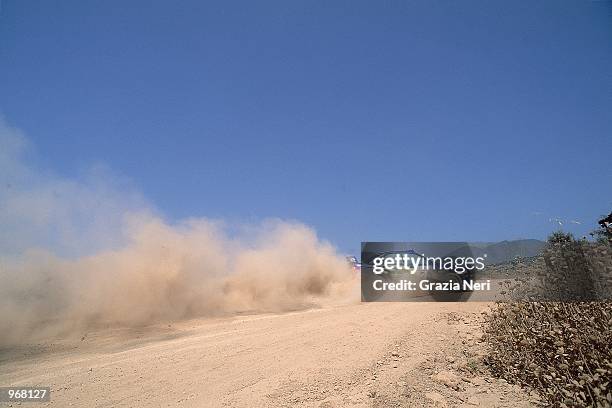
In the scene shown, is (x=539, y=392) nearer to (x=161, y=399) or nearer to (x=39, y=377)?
(x=161, y=399)

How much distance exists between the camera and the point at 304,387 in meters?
5.65

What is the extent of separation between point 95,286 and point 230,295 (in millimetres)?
6259

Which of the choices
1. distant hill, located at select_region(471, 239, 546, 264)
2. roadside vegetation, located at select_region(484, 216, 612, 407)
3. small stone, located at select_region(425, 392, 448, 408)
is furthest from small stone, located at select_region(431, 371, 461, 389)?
distant hill, located at select_region(471, 239, 546, 264)

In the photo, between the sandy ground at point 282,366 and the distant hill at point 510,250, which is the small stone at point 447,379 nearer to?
the sandy ground at point 282,366

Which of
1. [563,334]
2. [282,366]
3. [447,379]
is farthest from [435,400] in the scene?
[282,366]

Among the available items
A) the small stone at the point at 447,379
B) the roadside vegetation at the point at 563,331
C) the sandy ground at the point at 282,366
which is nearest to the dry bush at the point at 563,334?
the roadside vegetation at the point at 563,331

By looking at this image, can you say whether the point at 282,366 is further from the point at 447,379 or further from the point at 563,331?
the point at 563,331

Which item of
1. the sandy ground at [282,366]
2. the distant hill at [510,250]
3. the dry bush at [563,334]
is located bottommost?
the sandy ground at [282,366]

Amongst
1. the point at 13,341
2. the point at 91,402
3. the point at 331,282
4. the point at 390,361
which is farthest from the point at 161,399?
the point at 331,282

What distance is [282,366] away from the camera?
6.69 meters

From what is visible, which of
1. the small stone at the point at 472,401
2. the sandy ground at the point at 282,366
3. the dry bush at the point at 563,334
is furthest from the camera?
the sandy ground at the point at 282,366

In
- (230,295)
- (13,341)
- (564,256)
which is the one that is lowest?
(13,341)

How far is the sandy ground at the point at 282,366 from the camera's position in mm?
5250

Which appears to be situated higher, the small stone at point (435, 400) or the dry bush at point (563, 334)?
the dry bush at point (563, 334)
